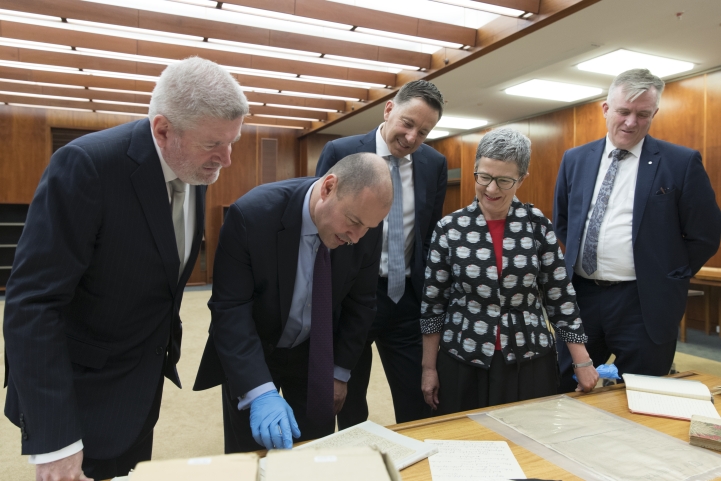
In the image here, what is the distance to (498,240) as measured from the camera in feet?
5.29

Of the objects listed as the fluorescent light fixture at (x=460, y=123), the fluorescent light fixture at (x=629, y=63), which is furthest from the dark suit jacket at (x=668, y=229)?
the fluorescent light fixture at (x=460, y=123)

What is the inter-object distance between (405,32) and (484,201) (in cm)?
335

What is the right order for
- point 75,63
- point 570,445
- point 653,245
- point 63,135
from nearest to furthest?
point 570,445 → point 653,245 → point 75,63 → point 63,135

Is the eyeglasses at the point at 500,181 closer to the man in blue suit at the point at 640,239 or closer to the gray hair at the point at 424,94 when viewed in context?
the gray hair at the point at 424,94

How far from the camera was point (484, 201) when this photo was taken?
1.62 meters

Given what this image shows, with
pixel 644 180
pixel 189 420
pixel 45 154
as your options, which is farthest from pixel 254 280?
pixel 45 154

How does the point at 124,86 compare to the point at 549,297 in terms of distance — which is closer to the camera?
the point at 549,297

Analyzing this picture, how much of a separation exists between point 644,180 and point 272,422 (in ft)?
5.38

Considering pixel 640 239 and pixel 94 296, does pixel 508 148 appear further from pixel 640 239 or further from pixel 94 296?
pixel 94 296

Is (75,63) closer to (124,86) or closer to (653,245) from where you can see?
(124,86)

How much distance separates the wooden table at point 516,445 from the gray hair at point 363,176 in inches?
23.7

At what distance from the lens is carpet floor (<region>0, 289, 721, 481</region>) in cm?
270

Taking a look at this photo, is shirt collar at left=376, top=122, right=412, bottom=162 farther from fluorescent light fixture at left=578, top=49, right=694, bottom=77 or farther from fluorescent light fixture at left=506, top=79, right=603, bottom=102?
fluorescent light fixture at left=506, top=79, right=603, bottom=102

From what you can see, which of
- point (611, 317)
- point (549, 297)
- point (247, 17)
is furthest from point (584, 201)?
point (247, 17)
